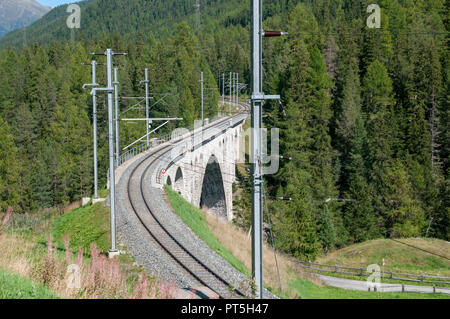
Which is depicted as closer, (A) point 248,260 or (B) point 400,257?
(A) point 248,260

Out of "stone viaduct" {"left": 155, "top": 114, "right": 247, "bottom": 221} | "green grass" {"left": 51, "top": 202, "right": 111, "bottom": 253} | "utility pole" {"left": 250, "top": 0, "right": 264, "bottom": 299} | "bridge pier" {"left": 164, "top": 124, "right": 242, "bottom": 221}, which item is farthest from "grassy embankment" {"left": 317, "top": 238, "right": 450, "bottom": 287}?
"utility pole" {"left": 250, "top": 0, "right": 264, "bottom": 299}

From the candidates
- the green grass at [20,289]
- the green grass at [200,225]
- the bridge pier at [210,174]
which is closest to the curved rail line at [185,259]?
the green grass at [200,225]

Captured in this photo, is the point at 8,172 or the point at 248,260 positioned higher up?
the point at 248,260

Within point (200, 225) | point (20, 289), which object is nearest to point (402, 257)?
point (200, 225)

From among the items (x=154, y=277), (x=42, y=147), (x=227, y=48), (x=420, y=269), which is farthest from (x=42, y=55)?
(x=154, y=277)

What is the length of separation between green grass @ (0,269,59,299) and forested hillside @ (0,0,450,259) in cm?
2806

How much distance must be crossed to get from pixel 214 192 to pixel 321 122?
56.7 feet

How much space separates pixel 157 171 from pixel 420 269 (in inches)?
719

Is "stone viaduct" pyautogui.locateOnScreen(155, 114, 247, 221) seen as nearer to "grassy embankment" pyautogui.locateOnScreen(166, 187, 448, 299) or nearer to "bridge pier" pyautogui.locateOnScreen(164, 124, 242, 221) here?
"bridge pier" pyautogui.locateOnScreen(164, 124, 242, 221)

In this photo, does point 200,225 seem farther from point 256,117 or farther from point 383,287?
point 256,117

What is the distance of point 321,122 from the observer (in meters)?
59.8

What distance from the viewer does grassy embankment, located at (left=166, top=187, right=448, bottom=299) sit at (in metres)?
17.5

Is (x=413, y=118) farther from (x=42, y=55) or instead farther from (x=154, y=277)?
(x=42, y=55)

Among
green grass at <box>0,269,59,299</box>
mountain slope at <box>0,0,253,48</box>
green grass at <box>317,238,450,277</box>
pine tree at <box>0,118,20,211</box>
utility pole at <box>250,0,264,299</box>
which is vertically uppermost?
mountain slope at <box>0,0,253,48</box>
